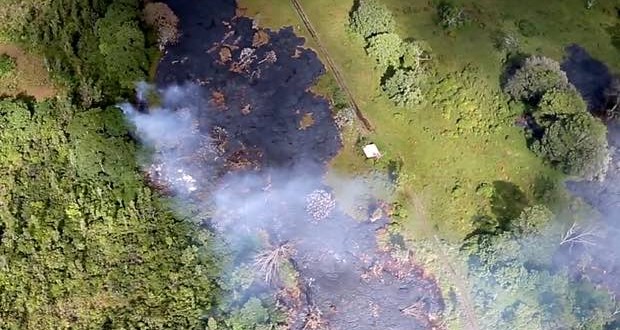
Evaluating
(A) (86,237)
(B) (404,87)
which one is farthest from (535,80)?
(A) (86,237)

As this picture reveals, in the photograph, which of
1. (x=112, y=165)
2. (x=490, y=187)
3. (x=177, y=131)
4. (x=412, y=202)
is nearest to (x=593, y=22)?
(x=490, y=187)

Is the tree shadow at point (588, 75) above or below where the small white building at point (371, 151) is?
above

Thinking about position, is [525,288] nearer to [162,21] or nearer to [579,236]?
[579,236]

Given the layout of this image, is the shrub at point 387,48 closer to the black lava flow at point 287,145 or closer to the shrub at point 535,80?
the black lava flow at point 287,145

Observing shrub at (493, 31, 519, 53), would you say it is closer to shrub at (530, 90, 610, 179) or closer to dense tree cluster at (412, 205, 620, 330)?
shrub at (530, 90, 610, 179)

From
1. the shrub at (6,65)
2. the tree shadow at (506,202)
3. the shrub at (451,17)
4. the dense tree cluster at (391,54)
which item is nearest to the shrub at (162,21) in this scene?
the shrub at (6,65)

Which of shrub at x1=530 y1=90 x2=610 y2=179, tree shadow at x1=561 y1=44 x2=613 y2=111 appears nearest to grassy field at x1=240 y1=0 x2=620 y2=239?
tree shadow at x1=561 y1=44 x2=613 y2=111

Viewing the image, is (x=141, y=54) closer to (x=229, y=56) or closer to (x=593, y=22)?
(x=229, y=56)
